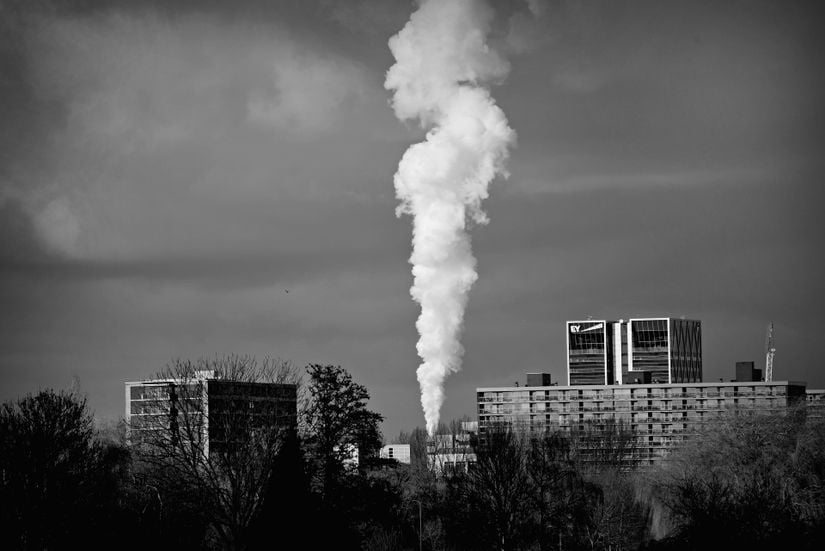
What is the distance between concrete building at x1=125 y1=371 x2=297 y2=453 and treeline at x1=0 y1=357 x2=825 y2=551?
467 millimetres

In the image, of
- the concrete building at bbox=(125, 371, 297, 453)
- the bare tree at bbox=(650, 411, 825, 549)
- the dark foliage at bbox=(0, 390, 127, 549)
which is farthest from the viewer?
the concrete building at bbox=(125, 371, 297, 453)

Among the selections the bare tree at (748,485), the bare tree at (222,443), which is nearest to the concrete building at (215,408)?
the bare tree at (222,443)

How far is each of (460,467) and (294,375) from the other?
122 feet

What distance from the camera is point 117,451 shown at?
97.1 m

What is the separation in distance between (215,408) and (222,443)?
3.75 meters

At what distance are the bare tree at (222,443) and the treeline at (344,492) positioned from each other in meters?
0.19

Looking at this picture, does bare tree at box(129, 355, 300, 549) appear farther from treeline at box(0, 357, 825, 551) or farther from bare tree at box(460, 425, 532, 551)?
bare tree at box(460, 425, 532, 551)

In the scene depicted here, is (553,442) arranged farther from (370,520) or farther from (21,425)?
(21,425)

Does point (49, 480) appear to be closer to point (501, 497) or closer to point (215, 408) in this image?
point (215, 408)

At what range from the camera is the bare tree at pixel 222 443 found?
71.9 meters

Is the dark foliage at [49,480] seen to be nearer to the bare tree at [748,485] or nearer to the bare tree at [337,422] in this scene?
the bare tree at [337,422]

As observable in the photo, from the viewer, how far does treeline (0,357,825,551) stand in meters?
64.6

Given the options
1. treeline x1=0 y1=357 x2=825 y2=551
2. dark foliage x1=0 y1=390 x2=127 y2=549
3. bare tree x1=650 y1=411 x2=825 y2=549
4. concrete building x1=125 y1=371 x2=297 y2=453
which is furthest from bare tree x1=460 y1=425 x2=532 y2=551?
dark foliage x1=0 y1=390 x2=127 y2=549

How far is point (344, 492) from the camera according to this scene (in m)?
77.9
